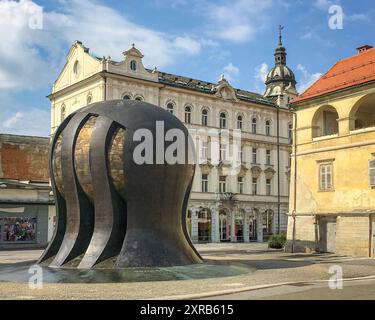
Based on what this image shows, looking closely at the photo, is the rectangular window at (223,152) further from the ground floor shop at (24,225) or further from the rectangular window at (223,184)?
the ground floor shop at (24,225)

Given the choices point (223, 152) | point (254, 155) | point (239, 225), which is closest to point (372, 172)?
point (223, 152)

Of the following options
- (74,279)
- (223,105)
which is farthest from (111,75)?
(74,279)

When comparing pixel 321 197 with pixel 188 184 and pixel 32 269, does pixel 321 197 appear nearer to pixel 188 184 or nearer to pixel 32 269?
pixel 188 184

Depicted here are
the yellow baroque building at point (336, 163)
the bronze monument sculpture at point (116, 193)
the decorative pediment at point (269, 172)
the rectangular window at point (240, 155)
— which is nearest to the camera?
the bronze monument sculpture at point (116, 193)

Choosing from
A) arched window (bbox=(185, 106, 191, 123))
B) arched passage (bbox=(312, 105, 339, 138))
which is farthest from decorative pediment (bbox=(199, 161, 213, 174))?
arched passage (bbox=(312, 105, 339, 138))

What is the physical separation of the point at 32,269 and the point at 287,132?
1791 inches

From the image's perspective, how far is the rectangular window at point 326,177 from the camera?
3038cm

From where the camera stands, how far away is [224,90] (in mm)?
53875

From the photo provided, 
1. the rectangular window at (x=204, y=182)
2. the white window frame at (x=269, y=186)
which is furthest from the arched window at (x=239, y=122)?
the rectangular window at (x=204, y=182)

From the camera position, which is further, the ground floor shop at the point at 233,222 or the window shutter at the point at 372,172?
the ground floor shop at the point at 233,222

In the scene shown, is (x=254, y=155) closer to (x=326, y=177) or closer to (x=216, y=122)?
(x=216, y=122)

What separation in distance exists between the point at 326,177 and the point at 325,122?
379cm

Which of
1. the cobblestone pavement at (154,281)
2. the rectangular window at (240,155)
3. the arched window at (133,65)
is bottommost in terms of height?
the cobblestone pavement at (154,281)

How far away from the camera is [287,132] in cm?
5909
